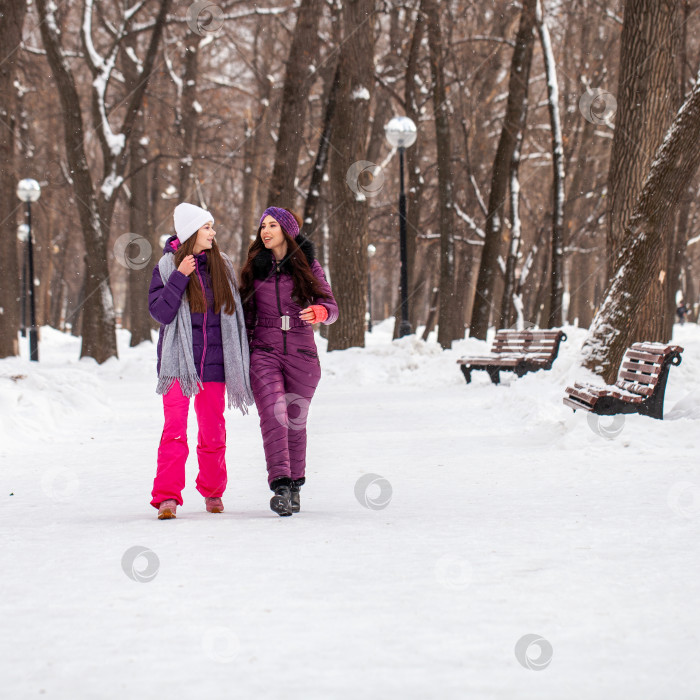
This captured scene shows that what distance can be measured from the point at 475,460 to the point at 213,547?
3203 mm

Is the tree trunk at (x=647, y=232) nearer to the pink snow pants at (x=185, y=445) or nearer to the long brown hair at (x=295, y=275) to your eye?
the long brown hair at (x=295, y=275)

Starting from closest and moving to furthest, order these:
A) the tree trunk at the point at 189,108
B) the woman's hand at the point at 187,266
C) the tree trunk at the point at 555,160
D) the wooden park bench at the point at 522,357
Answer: the woman's hand at the point at 187,266, the wooden park bench at the point at 522,357, the tree trunk at the point at 555,160, the tree trunk at the point at 189,108

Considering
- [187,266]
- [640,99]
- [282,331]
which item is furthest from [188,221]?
[640,99]

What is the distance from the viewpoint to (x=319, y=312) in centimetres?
461

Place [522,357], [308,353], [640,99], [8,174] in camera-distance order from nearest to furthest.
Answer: [308,353] < [640,99] < [522,357] < [8,174]

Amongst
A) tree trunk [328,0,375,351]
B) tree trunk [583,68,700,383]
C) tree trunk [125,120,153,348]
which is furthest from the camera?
tree trunk [125,120,153,348]

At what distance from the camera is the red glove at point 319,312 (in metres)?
4.59

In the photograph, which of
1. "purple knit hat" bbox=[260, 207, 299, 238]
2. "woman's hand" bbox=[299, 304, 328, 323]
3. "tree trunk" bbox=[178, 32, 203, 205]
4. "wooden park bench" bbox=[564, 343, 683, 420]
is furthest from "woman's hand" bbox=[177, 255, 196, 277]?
"tree trunk" bbox=[178, 32, 203, 205]

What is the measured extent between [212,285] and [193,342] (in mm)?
321

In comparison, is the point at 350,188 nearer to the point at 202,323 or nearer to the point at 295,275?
the point at 295,275

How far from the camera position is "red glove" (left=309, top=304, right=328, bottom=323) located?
4590 mm

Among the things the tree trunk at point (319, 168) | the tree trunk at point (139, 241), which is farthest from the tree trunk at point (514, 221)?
the tree trunk at point (139, 241)

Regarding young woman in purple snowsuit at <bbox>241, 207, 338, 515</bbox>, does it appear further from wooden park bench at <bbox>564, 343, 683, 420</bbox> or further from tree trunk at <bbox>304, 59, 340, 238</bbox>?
tree trunk at <bbox>304, 59, 340, 238</bbox>

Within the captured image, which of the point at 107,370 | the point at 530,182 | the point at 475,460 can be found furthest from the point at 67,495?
the point at 530,182
